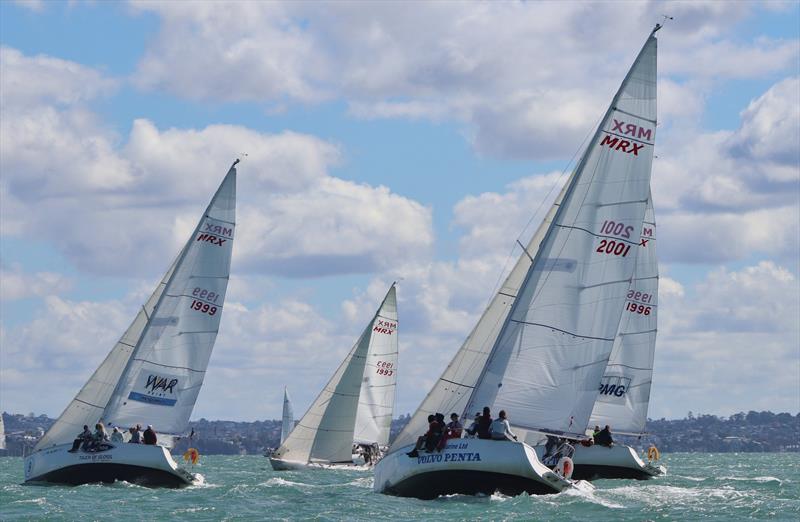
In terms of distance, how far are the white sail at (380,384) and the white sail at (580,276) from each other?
3424cm

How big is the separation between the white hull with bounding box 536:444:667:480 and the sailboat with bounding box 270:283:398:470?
17481 mm

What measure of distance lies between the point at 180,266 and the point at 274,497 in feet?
30.2

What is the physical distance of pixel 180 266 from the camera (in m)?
46.7

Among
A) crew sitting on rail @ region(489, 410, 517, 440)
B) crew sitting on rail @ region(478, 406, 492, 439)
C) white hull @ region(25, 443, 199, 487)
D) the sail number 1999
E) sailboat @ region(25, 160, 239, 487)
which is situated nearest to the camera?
crew sitting on rail @ region(489, 410, 517, 440)

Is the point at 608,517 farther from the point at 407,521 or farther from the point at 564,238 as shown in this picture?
the point at 564,238

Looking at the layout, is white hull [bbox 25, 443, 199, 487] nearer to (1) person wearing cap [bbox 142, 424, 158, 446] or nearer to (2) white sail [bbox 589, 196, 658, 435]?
(1) person wearing cap [bbox 142, 424, 158, 446]

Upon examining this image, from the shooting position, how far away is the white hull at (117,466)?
4159 cm

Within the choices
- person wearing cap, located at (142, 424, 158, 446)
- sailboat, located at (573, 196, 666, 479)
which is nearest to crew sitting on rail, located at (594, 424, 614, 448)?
sailboat, located at (573, 196, 666, 479)

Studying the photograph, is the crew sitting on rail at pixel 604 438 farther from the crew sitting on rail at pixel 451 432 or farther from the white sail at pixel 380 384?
the white sail at pixel 380 384

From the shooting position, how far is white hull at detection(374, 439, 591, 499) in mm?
33312

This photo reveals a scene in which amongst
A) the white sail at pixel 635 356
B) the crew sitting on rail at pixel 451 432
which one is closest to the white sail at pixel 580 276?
the crew sitting on rail at pixel 451 432

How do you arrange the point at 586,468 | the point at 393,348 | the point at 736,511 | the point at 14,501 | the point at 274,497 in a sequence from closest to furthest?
the point at 736,511, the point at 14,501, the point at 274,497, the point at 586,468, the point at 393,348

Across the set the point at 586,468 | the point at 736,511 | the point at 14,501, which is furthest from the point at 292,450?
the point at 736,511

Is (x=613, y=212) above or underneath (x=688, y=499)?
above
